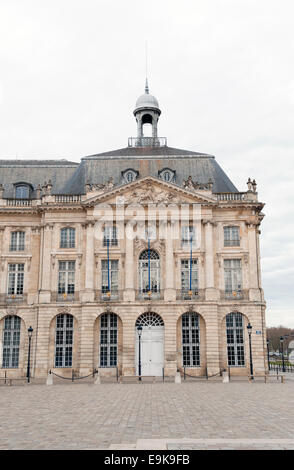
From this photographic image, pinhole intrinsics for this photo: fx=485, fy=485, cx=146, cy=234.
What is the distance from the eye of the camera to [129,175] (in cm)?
4059

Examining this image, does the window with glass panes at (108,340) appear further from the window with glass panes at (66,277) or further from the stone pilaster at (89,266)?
the window with glass panes at (66,277)

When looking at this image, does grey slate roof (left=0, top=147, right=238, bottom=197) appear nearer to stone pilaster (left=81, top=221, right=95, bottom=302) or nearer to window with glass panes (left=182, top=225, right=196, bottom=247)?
stone pilaster (left=81, top=221, right=95, bottom=302)

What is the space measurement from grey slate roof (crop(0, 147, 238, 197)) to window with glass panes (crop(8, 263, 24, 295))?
22.5 feet

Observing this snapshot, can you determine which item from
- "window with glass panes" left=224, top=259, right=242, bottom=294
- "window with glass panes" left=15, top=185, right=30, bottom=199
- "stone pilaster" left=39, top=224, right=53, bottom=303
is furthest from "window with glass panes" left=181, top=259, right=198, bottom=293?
"window with glass panes" left=15, top=185, right=30, bottom=199

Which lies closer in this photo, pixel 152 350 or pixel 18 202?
pixel 152 350

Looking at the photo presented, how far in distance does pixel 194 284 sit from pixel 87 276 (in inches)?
328

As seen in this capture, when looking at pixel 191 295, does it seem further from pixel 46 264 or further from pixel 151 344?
pixel 46 264

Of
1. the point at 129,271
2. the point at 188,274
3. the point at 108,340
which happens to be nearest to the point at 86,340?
the point at 108,340

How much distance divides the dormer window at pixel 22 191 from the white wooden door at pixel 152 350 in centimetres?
1536

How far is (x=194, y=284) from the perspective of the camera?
124 feet

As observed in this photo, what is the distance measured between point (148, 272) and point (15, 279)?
10.9 metres

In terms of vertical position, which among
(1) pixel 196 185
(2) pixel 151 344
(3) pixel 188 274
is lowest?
(2) pixel 151 344

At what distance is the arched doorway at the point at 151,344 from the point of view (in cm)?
3666

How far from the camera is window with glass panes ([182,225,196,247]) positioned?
38.4 metres
